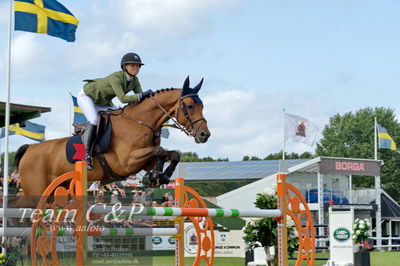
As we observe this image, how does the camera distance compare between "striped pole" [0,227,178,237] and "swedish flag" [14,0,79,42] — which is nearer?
"striped pole" [0,227,178,237]

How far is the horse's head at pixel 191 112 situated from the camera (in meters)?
5.95

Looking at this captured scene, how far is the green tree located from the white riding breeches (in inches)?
1767

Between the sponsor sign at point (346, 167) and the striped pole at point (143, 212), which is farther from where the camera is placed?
the sponsor sign at point (346, 167)

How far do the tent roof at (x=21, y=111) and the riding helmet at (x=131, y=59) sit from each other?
31.9 ft

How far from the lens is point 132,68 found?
630 centimetres

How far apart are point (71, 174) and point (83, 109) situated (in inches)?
68.1

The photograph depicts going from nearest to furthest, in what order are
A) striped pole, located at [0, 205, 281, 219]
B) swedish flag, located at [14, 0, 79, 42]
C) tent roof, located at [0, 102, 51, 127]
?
striped pole, located at [0, 205, 281, 219] < swedish flag, located at [14, 0, 79, 42] < tent roof, located at [0, 102, 51, 127]

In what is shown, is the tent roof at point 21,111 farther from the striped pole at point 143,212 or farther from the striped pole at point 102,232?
the striped pole at point 143,212

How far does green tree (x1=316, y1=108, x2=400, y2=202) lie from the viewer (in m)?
49.1

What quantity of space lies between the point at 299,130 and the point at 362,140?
28.4 metres

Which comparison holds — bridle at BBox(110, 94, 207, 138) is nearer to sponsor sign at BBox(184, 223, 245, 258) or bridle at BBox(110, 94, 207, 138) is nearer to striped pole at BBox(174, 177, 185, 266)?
striped pole at BBox(174, 177, 185, 266)

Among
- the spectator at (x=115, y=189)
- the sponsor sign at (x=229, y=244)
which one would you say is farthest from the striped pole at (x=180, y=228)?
the spectator at (x=115, y=189)

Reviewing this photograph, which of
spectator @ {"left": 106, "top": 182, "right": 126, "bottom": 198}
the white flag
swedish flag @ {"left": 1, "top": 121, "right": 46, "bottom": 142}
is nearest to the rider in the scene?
spectator @ {"left": 106, "top": 182, "right": 126, "bottom": 198}

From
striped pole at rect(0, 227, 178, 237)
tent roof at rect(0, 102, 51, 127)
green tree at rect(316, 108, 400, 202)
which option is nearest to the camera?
striped pole at rect(0, 227, 178, 237)
